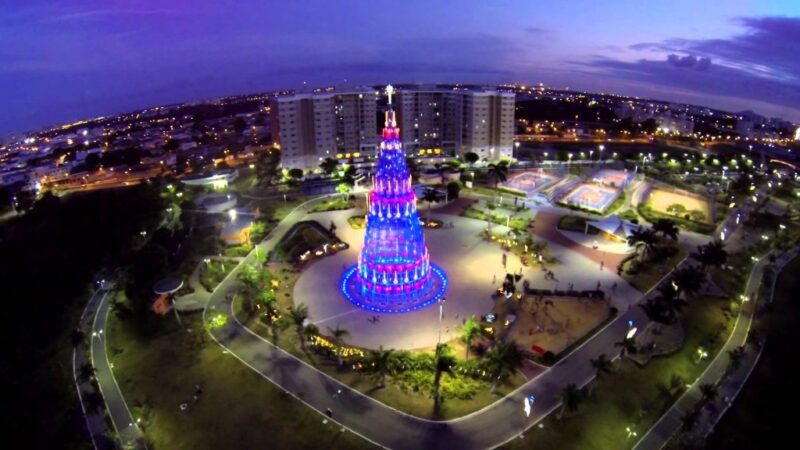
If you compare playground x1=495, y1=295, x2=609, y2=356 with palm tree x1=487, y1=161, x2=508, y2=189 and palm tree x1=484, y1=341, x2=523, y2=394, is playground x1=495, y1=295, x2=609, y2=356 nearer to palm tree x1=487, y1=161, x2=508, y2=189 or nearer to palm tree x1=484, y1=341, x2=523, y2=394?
palm tree x1=484, y1=341, x2=523, y2=394

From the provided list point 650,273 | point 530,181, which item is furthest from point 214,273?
point 530,181

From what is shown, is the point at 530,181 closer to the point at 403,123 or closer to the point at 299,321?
the point at 403,123

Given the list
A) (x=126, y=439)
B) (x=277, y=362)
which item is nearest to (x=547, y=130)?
(x=277, y=362)

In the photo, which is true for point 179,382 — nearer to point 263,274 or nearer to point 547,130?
point 263,274

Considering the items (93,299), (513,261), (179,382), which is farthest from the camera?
(513,261)

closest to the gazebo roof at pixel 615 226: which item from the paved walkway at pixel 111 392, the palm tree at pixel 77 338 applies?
the paved walkway at pixel 111 392
